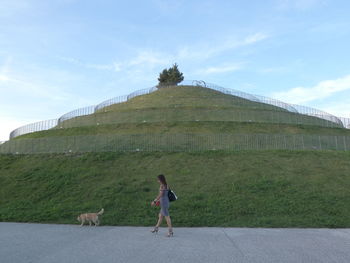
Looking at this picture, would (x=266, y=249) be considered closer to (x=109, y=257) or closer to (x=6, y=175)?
(x=109, y=257)

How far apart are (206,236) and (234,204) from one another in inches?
156

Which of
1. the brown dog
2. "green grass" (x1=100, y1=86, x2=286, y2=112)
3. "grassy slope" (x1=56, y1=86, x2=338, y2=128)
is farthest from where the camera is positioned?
"green grass" (x1=100, y1=86, x2=286, y2=112)

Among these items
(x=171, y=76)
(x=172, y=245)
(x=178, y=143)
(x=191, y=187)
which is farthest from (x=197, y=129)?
(x=171, y=76)

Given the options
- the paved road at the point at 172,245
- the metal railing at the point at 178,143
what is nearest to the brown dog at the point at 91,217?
the paved road at the point at 172,245

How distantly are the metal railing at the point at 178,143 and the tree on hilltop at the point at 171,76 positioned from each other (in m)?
38.3

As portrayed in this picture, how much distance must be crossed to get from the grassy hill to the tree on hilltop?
Answer: 108 ft

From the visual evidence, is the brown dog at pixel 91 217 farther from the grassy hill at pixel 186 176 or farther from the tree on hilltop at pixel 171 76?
the tree on hilltop at pixel 171 76

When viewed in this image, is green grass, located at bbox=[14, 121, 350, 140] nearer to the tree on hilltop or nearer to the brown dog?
the brown dog

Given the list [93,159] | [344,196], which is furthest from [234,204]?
[93,159]

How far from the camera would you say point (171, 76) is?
60969mm

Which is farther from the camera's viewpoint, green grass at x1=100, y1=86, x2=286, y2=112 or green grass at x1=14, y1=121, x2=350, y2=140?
green grass at x1=100, y1=86, x2=286, y2=112

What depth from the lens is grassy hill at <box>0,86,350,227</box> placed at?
11531 millimetres

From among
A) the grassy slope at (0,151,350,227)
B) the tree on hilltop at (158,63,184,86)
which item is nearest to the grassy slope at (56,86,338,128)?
the grassy slope at (0,151,350,227)

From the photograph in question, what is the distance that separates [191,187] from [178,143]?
8.23m
